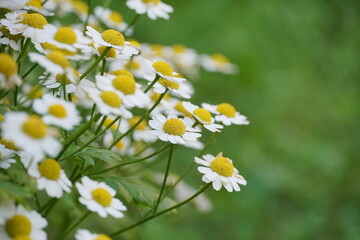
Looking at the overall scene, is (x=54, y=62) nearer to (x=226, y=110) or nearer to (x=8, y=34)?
(x=8, y=34)

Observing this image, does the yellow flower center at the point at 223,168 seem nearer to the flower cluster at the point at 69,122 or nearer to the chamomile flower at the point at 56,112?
the flower cluster at the point at 69,122

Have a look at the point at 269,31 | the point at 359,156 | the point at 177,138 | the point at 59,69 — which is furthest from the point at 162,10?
the point at 269,31

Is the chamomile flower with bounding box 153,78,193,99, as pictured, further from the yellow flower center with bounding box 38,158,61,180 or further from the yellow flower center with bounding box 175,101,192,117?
the yellow flower center with bounding box 38,158,61,180

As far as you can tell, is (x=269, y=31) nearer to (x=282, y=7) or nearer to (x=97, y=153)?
(x=282, y=7)

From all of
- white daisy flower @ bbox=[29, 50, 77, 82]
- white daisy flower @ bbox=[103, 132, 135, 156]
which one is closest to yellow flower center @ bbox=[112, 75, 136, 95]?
white daisy flower @ bbox=[29, 50, 77, 82]

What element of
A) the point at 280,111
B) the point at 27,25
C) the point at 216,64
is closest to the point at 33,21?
the point at 27,25

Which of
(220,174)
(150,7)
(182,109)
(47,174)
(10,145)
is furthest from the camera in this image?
(150,7)

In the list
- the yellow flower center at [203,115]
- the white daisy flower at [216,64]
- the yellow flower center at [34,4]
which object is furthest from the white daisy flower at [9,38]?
the white daisy flower at [216,64]
